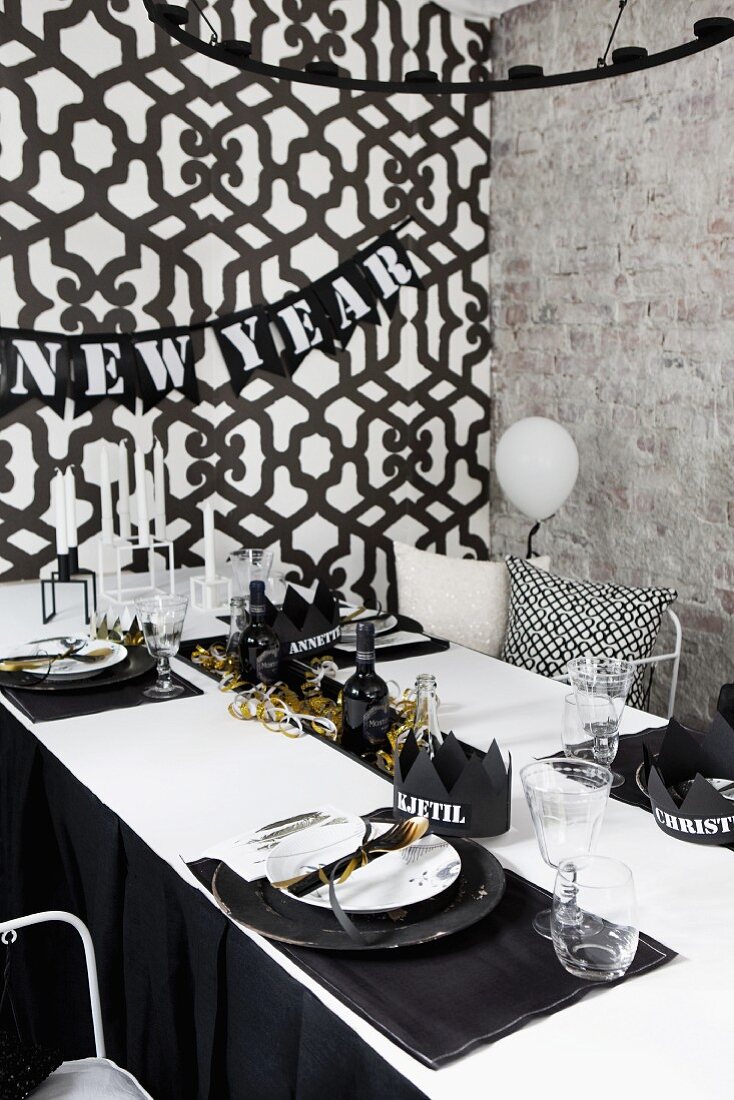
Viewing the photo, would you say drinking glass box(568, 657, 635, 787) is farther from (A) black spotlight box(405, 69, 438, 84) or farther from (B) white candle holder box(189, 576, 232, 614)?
(B) white candle holder box(189, 576, 232, 614)

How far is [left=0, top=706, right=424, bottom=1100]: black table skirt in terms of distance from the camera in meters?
1.15

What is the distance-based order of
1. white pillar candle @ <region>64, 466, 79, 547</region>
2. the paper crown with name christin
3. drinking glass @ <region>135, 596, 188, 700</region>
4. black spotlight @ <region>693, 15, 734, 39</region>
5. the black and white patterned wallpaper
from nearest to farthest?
the paper crown with name christin, black spotlight @ <region>693, 15, 734, 39</region>, drinking glass @ <region>135, 596, 188, 700</region>, white pillar candle @ <region>64, 466, 79, 547</region>, the black and white patterned wallpaper

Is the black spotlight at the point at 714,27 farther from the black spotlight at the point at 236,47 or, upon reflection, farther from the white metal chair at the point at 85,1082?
the white metal chair at the point at 85,1082

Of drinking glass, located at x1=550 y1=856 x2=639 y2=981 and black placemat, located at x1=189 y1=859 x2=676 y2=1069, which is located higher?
drinking glass, located at x1=550 y1=856 x2=639 y2=981

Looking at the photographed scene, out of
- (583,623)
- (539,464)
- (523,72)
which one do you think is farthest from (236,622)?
(539,464)

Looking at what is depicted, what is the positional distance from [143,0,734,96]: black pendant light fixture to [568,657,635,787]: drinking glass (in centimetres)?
109

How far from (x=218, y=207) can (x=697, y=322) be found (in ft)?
5.51

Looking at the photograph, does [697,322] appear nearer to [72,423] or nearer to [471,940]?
[72,423]

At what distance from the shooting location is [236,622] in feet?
7.60

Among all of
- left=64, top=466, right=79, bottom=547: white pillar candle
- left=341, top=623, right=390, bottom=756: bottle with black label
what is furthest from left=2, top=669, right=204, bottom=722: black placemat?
left=64, top=466, right=79, bottom=547: white pillar candle

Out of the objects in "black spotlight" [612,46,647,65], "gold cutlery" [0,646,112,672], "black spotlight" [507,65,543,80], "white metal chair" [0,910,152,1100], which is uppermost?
"black spotlight" [612,46,647,65]

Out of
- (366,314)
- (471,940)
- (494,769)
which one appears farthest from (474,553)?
(471,940)

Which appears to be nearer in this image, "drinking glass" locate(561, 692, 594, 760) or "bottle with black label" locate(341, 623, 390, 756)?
"drinking glass" locate(561, 692, 594, 760)

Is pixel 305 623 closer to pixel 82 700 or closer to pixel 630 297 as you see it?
pixel 82 700
